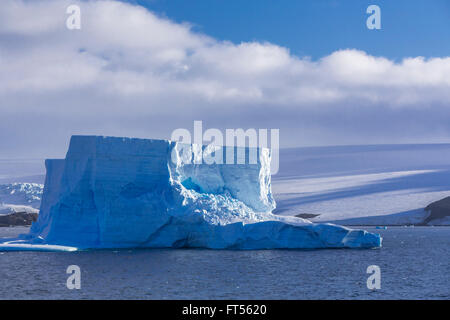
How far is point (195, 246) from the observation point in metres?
24.5

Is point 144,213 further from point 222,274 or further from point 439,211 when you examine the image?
point 439,211

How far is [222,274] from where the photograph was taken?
17.1 m

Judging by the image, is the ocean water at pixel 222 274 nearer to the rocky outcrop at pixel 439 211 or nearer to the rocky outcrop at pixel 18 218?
the rocky outcrop at pixel 439 211

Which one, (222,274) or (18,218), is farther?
(18,218)

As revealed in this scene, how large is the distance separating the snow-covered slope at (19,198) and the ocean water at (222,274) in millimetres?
37843

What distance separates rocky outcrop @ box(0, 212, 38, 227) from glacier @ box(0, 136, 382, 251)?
36368mm

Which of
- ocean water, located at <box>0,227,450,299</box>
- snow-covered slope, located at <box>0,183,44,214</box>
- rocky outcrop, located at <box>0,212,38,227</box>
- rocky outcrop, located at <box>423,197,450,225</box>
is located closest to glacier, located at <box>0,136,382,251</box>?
ocean water, located at <box>0,227,450,299</box>

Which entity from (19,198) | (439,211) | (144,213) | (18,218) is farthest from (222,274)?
(19,198)

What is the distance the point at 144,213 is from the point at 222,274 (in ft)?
21.8

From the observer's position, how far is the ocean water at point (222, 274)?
14.3 metres

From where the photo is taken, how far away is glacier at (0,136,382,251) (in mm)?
22984
